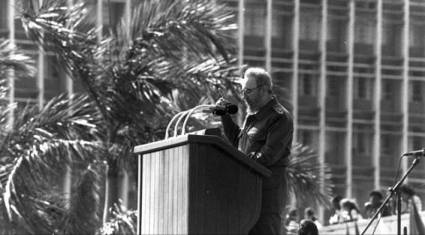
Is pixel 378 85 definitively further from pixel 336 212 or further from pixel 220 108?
pixel 220 108

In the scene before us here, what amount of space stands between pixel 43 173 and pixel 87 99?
1.08m

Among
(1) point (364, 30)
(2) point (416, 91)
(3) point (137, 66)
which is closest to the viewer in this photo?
(3) point (137, 66)

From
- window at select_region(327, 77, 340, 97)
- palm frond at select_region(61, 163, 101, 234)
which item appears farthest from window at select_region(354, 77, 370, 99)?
palm frond at select_region(61, 163, 101, 234)

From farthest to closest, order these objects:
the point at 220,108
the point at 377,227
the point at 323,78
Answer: the point at 323,78
the point at 377,227
the point at 220,108

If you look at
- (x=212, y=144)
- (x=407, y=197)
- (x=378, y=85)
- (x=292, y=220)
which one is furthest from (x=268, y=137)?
(x=378, y=85)

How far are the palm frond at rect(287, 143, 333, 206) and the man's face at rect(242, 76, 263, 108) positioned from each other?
8.80 m

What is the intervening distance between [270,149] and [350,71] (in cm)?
4902

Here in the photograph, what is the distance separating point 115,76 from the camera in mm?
18297

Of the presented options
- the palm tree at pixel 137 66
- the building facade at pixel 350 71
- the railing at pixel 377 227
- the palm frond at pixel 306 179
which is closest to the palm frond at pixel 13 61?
the palm tree at pixel 137 66

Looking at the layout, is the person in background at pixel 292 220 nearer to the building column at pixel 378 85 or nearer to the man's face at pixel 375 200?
the man's face at pixel 375 200

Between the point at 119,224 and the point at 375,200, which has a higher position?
the point at 375,200

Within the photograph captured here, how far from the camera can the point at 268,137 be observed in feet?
32.9

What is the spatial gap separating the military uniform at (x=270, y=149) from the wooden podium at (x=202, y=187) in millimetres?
438

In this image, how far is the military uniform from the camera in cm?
984
